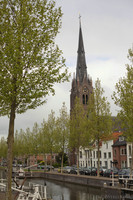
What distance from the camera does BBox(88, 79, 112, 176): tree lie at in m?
40.2

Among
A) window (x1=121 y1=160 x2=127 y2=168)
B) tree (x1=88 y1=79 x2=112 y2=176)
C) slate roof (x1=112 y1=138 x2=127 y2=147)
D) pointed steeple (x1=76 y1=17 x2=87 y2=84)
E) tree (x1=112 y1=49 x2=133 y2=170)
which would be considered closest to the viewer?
tree (x1=112 y1=49 x2=133 y2=170)

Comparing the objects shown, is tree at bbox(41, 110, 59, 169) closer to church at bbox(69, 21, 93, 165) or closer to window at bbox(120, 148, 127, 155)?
window at bbox(120, 148, 127, 155)

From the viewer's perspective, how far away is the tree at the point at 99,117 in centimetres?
4022

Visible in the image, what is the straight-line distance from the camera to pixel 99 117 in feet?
133

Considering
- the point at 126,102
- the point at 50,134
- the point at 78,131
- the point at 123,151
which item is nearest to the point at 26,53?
the point at 126,102

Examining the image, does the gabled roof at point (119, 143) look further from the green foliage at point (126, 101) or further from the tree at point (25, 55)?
the tree at point (25, 55)

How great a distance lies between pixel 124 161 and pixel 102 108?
27.6 meters

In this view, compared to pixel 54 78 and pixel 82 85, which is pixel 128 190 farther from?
pixel 82 85

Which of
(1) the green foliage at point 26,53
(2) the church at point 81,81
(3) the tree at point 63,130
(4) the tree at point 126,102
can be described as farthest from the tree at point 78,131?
(2) the church at point 81,81

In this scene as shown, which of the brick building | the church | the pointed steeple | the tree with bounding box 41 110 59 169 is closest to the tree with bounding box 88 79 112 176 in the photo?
the tree with bounding box 41 110 59 169

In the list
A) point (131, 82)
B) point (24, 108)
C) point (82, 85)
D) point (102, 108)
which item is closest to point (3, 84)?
point (24, 108)

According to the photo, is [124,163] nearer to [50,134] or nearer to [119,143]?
[119,143]

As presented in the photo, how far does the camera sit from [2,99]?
14148 millimetres

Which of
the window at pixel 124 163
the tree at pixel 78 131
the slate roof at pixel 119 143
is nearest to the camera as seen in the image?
the tree at pixel 78 131
